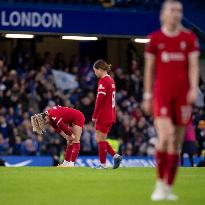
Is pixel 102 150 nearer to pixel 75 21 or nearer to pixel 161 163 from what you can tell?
pixel 161 163

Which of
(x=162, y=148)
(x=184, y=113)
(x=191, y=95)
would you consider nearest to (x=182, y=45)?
(x=191, y=95)

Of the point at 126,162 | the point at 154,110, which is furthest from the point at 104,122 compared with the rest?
the point at 126,162

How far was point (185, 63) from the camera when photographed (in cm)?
1062

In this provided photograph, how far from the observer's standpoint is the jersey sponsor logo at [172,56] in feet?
34.8

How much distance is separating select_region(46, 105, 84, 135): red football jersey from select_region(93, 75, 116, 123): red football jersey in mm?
852

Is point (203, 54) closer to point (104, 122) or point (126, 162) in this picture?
point (126, 162)

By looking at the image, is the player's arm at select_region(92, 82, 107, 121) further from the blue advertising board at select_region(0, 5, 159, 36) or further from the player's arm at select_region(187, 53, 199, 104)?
the blue advertising board at select_region(0, 5, 159, 36)

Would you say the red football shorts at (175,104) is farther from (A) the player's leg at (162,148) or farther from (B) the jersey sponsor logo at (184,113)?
(A) the player's leg at (162,148)

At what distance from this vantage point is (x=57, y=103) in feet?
90.8

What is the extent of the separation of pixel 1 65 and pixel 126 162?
490 centimetres

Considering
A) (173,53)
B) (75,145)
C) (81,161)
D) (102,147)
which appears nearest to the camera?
(173,53)

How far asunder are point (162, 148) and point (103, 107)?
7352 mm

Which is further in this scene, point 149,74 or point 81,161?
point 81,161

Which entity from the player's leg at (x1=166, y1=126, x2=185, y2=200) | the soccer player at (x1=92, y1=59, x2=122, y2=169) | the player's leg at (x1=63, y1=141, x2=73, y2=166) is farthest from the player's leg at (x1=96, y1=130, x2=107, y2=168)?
the player's leg at (x1=166, y1=126, x2=185, y2=200)
